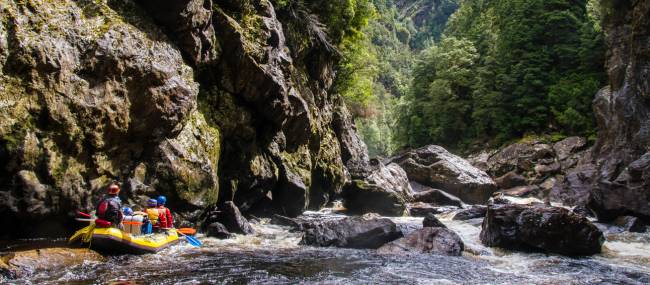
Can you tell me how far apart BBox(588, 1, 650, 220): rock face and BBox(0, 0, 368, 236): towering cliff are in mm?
12341

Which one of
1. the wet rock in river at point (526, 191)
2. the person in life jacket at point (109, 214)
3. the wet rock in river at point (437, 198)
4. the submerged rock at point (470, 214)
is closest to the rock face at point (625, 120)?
the wet rock in river at point (526, 191)

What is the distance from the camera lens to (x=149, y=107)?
1395cm

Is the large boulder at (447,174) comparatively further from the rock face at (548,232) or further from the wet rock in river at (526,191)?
the rock face at (548,232)

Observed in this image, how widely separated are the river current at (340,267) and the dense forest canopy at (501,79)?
20.1 metres

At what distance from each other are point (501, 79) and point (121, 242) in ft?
130

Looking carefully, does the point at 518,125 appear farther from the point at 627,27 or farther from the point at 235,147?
the point at 235,147

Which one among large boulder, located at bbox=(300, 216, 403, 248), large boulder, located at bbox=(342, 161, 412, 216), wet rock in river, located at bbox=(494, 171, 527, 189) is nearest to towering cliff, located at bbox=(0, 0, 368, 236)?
large boulder, located at bbox=(300, 216, 403, 248)

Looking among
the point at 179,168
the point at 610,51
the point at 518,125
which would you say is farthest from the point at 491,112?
the point at 179,168

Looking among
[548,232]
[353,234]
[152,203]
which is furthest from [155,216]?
[548,232]

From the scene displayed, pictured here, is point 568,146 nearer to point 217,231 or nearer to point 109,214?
point 217,231

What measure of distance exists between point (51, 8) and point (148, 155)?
465 centimetres

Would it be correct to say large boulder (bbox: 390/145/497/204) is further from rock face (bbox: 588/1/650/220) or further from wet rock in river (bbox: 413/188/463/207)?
rock face (bbox: 588/1/650/220)

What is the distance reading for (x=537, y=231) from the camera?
1334 cm

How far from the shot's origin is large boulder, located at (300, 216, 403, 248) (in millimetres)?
14453
